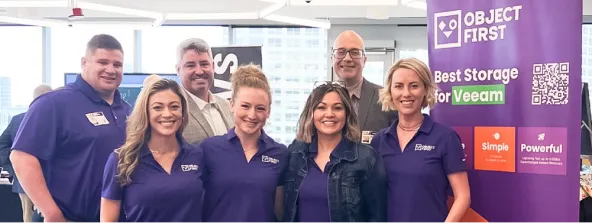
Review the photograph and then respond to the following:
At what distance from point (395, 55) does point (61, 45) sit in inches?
215

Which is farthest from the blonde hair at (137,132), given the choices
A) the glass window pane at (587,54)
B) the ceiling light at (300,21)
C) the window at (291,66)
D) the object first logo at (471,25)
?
the glass window pane at (587,54)

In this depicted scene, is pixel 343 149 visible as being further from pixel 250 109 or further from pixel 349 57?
pixel 349 57

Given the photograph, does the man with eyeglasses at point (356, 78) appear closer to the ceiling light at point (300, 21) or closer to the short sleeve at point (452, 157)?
the short sleeve at point (452, 157)

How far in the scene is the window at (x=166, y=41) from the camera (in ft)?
29.9

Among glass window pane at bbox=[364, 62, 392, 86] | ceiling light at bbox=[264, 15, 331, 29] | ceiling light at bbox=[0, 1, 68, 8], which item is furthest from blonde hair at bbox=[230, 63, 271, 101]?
glass window pane at bbox=[364, 62, 392, 86]

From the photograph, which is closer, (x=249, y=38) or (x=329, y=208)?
(x=329, y=208)

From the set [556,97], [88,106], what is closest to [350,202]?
[556,97]

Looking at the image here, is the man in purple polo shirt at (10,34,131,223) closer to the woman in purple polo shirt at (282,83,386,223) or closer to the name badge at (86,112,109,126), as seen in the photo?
the name badge at (86,112,109,126)

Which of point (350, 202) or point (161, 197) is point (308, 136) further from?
point (161, 197)

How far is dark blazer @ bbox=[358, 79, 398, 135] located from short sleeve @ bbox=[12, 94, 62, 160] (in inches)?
63.8

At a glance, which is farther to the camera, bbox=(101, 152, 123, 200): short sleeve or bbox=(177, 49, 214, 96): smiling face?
bbox=(177, 49, 214, 96): smiling face

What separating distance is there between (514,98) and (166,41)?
7.35 metres

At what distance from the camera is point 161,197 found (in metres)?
2.24

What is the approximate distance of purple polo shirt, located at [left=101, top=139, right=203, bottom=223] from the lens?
2.24m
